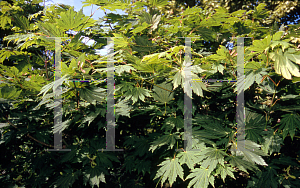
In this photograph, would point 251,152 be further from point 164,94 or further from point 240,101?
point 164,94

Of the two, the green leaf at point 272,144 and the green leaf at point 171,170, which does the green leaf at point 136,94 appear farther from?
the green leaf at point 272,144

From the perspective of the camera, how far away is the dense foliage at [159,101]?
138cm

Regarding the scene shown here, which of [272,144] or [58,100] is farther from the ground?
[58,100]

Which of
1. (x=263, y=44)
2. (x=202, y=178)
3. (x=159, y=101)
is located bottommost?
(x=202, y=178)

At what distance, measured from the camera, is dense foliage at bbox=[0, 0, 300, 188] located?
1378 millimetres

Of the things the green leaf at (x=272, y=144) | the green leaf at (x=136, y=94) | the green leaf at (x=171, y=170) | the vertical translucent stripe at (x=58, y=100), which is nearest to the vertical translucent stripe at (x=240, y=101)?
the green leaf at (x=272, y=144)

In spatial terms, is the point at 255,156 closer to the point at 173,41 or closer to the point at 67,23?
the point at 173,41

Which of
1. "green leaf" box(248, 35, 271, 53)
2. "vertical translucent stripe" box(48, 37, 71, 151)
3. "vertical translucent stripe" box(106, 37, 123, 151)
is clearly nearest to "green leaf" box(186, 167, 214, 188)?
"vertical translucent stripe" box(106, 37, 123, 151)

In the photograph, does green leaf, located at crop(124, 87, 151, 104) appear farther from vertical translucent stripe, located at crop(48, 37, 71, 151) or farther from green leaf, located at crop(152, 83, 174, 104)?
vertical translucent stripe, located at crop(48, 37, 71, 151)

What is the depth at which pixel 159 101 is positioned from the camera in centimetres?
165

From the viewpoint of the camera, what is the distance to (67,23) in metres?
1.40

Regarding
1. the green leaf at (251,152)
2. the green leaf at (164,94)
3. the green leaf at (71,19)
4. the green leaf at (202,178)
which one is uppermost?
the green leaf at (71,19)

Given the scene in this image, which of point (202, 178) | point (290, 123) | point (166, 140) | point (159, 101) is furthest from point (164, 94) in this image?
point (290, 123)

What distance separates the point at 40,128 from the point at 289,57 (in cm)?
225
